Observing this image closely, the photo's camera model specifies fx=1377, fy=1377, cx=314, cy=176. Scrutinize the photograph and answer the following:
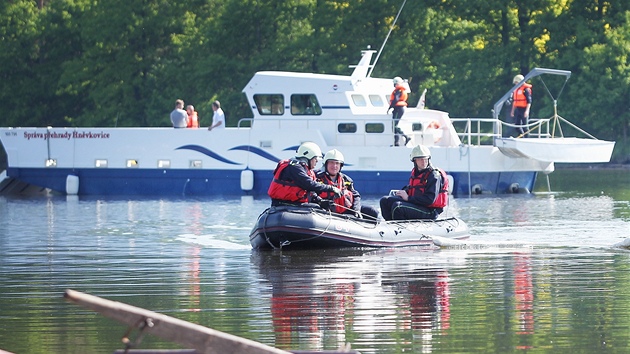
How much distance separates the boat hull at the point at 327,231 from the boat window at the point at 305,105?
14173 millimetres

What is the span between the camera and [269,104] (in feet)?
111

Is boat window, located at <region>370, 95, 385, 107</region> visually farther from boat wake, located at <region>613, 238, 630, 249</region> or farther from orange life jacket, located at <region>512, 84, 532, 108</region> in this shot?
boat wake, located at <region>613, 238, 630, 249</region>

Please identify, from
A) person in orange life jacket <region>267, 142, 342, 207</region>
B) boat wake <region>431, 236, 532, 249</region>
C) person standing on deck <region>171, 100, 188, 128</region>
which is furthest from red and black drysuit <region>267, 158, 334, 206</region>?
person standing on deck <region>171, 100, 188, 128</region>

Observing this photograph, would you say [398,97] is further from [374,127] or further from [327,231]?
[327,231]

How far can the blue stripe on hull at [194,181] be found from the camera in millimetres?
32844

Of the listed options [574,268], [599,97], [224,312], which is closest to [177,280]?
[224,312]

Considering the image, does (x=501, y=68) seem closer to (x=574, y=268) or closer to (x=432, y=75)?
(x=432, y=75)

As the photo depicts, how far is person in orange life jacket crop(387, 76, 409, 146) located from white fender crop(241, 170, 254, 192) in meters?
3.70

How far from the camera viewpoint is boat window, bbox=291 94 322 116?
109 feet

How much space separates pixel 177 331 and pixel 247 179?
25961 mm

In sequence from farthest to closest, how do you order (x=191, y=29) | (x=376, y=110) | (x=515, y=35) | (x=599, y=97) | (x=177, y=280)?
1. (x=191, y=29)
2. (x=515, y=35)
3. (x=599, y=97)
4. (x=376, y=110)
5. (x=177, y=280)

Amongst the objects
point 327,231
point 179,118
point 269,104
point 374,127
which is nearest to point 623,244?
point 327,231

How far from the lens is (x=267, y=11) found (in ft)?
165

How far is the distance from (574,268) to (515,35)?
107 ft
